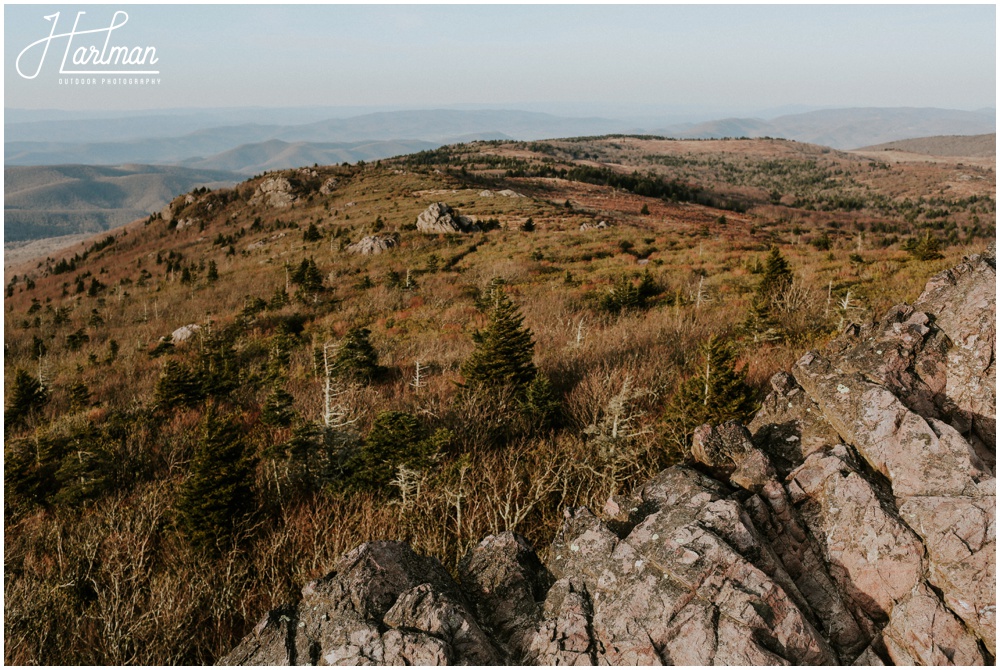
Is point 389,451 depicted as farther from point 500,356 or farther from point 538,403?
point 500,356

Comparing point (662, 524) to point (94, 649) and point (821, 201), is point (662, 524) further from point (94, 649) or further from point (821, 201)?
point (821, 201)

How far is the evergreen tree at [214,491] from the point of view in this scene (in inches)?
446

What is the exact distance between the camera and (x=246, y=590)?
1039 cm

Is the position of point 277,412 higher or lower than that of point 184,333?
higher

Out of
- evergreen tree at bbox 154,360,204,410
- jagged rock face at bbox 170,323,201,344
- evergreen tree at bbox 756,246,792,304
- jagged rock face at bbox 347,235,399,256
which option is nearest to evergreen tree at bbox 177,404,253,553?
evergreen tree at bbox 154,360,204,410

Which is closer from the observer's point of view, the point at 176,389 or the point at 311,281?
the point at 176,389

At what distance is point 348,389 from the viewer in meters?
20.2

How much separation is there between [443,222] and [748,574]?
150 ft

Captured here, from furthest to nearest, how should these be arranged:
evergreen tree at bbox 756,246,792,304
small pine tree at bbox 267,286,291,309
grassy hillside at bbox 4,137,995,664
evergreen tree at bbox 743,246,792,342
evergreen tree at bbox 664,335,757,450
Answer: small pine tree at bbox 267,286,291,309 < evergreen tree at bbox 756,246,792,304 < evergreen tree at bbox 743,246,792,342 < grassy hillside at bbox 4,137,995,664 < evergreen tree at bbox 664,335,757,450

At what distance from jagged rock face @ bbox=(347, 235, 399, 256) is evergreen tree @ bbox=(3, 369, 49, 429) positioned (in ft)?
83.1

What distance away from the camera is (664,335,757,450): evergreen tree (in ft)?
35.3

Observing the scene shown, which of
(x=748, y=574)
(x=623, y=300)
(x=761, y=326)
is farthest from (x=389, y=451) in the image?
(x=623, y=300)

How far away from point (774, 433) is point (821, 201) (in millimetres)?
106802

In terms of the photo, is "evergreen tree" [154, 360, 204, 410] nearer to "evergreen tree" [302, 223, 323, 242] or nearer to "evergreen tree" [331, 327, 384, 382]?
"evergreen tree" [331, 327, 384, 382]
